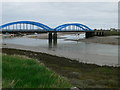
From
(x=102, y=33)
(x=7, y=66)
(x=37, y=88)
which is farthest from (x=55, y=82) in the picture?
(x=102, y=33)

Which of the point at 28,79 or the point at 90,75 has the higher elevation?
the point at 28,79

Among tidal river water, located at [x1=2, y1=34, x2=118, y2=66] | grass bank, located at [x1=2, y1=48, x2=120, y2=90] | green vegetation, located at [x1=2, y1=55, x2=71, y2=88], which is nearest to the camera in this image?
green vegetation, located at [x1=2, y1=55, x2=71, y2=88]

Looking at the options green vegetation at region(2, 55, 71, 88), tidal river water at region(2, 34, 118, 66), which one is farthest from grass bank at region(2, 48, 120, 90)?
tidal river water at region(2, 34, 118, 66)

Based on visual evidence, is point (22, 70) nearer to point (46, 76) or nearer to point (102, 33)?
point (46, 76)

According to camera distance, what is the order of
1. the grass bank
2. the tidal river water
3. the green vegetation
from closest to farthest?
the green vegetation
the grass bank
the tidal river water

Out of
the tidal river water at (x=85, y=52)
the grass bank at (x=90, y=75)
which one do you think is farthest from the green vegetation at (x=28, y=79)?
the tidal river water at (x=85, y=52)

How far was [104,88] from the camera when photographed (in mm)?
9688

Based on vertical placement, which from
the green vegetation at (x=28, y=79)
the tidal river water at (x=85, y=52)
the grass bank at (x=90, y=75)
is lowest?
the tidal river water at (x=85, y=52)

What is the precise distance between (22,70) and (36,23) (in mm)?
80956

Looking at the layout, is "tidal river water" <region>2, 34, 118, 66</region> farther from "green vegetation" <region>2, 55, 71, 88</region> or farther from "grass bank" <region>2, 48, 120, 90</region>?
"green vegetation" <region>2, 55, 71, 88</region>

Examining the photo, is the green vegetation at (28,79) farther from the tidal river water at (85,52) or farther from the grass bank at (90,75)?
the tidal river water at (85,52)

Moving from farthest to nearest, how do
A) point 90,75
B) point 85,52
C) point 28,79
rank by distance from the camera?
point 85,52, point 90,75, point 28,79

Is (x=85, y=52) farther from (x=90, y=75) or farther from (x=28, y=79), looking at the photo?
(x=28, y=79)

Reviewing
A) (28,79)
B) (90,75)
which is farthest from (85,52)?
(28,79)
